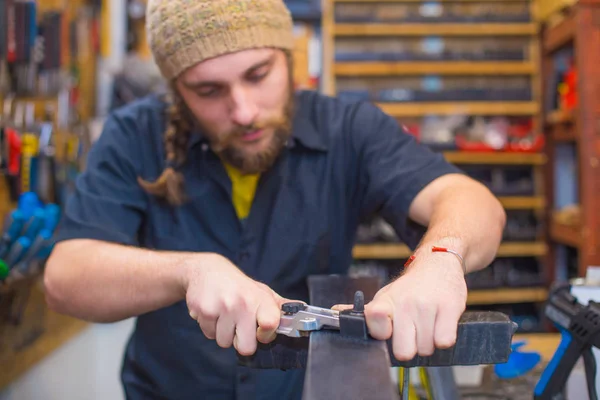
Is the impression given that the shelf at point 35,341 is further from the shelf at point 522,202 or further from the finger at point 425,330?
the shelf at point 522,202

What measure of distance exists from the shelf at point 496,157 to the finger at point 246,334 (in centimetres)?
261

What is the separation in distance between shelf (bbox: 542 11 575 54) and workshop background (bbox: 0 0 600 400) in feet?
0.05

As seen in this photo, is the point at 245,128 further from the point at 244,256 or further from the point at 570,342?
the point at 570,342

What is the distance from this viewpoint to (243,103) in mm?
1042

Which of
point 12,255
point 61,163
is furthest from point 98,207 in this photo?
point 61,163

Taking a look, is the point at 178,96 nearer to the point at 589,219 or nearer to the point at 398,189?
the point at 398,189

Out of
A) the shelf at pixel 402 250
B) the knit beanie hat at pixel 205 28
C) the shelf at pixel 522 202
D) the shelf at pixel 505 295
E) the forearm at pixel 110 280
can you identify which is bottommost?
the shelf at pixel 505 295

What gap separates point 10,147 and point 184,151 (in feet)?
2.24

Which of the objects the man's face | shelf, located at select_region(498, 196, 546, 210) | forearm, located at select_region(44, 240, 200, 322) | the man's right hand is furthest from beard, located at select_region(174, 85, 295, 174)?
shelf, located at select_region(498, 196, 546, 210)

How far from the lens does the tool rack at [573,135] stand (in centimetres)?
228

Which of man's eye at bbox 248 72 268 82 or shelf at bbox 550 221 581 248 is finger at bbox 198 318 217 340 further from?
shelf at bbox 550 221 581 248

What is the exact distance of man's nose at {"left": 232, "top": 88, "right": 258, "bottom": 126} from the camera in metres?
1.04

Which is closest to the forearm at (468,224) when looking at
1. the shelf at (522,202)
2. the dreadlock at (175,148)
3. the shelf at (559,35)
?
the dreadlock at (175,148)

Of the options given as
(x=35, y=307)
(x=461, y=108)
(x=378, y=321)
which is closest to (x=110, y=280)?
(x=378, y=321)
